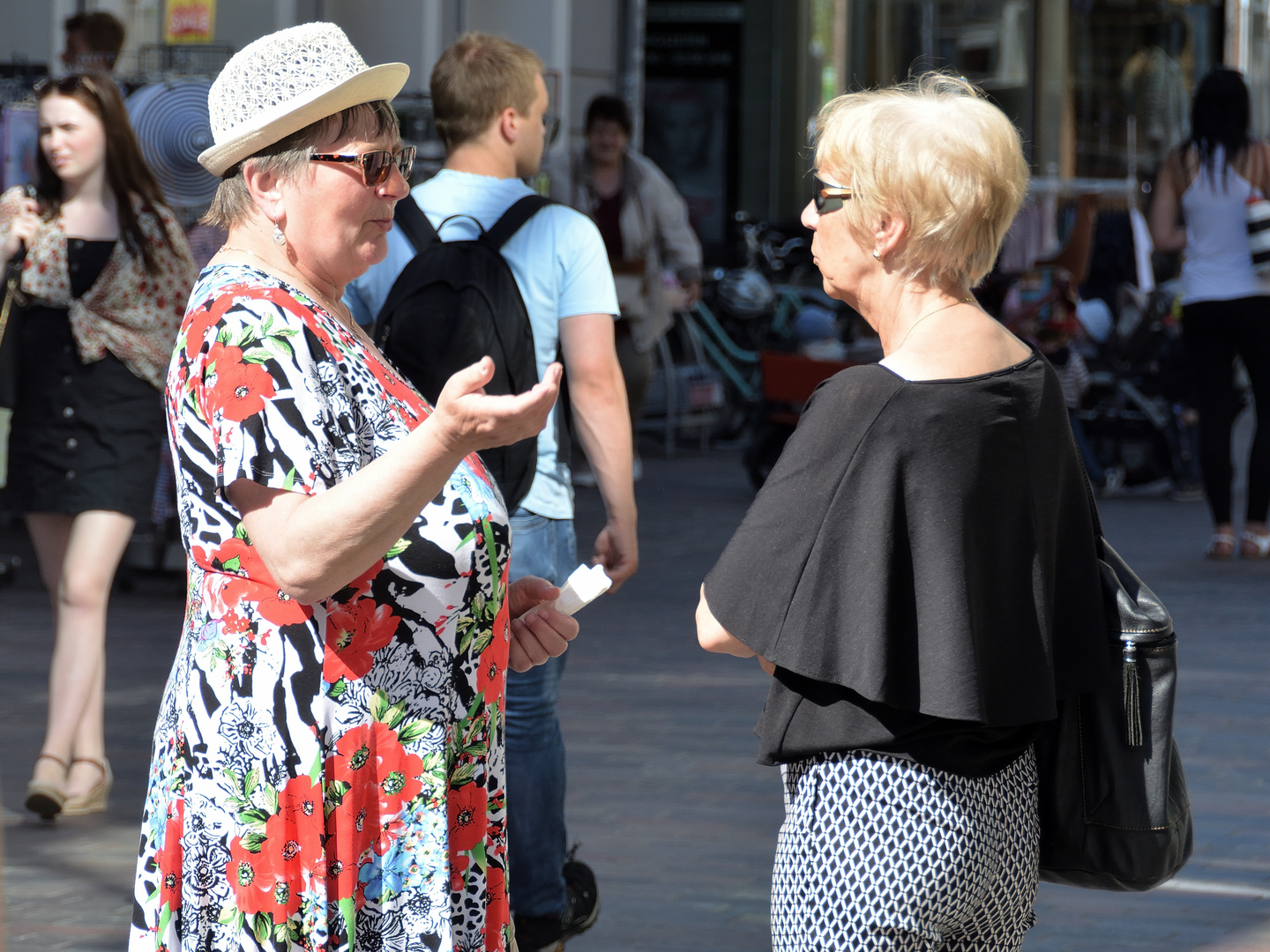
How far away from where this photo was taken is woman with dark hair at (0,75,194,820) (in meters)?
4.79

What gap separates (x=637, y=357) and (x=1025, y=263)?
433 centimetres

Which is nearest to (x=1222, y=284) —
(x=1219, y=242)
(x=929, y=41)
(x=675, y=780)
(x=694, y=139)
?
(x=1219, y=242)

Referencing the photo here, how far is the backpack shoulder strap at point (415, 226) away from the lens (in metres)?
3.52

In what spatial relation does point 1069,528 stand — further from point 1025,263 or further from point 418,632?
point 1025,263

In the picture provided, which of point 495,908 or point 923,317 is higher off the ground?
point 923,317

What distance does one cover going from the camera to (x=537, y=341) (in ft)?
11.8

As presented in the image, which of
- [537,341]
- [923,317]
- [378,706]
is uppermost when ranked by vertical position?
[923,317]

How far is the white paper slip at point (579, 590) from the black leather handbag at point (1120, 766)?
26.2 inches

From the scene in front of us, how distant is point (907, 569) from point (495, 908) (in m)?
0.74

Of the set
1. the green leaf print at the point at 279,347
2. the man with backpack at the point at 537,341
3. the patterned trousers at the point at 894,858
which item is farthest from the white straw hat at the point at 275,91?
the man with backpack at the point at 537,341

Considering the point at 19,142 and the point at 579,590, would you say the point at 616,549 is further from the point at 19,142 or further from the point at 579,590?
the point at 19,142

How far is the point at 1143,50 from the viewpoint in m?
21.9

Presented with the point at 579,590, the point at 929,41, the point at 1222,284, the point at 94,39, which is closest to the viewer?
the point at 579,590

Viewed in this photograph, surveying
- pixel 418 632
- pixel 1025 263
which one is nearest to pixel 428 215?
pixel 418 632
